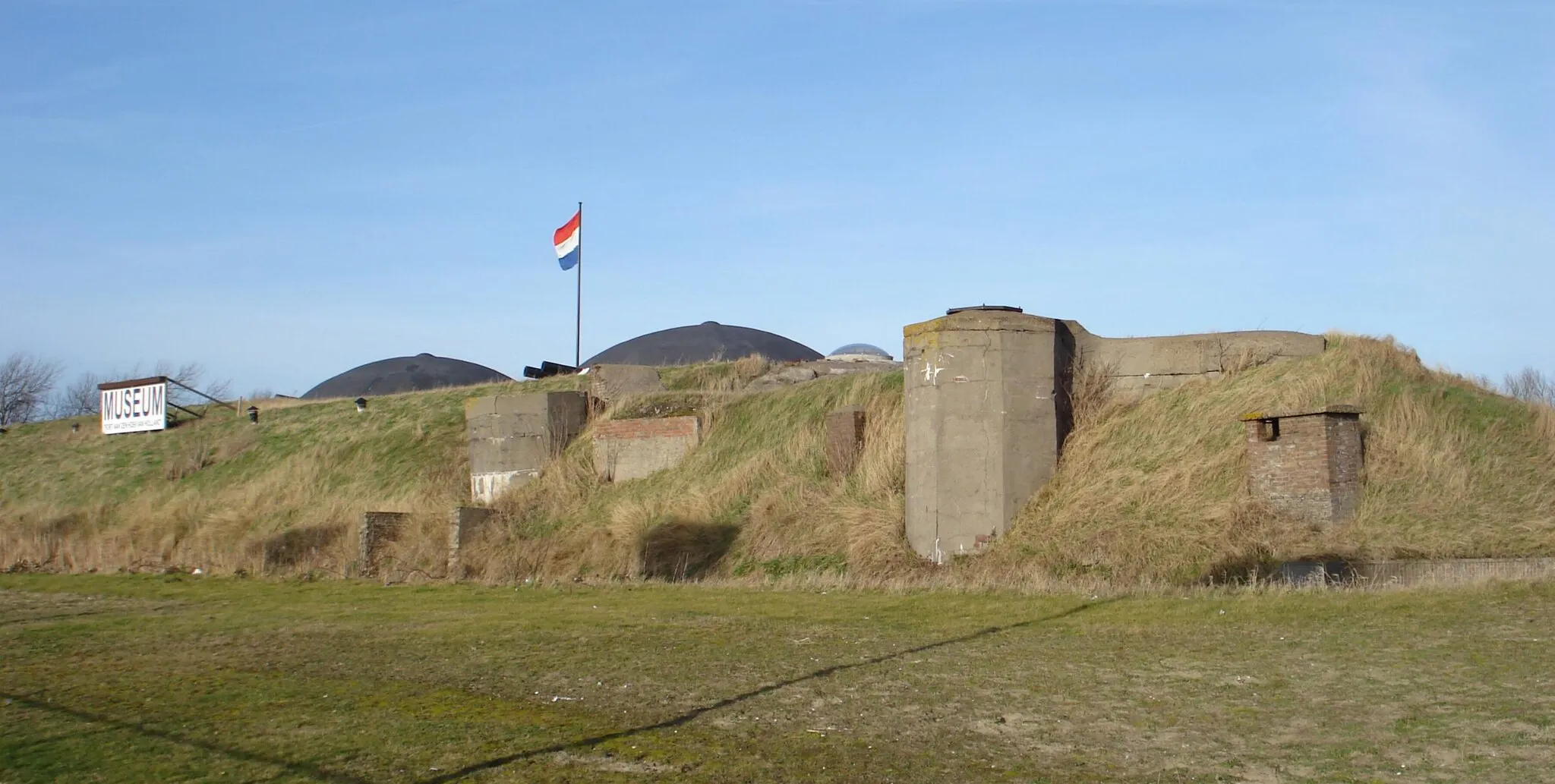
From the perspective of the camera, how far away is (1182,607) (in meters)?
12.2

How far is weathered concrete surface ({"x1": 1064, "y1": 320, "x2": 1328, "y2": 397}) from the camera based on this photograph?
18297mm

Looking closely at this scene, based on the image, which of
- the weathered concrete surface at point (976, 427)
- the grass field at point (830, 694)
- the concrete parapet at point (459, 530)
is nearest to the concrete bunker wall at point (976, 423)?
the weathered concrete surface at point (976, 427)

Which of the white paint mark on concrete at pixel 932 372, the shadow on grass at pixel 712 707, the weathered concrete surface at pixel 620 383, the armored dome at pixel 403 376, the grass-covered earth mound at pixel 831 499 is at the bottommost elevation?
the shadow on grass at pixel 712 707

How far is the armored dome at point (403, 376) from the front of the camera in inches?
1777

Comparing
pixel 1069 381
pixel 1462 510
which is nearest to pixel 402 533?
pixel 1069 381

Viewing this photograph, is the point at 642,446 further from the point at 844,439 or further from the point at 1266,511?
the point at 1266,511

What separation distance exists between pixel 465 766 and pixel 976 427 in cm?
1126

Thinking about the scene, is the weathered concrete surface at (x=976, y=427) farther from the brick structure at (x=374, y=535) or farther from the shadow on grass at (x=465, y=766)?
the brick structure at (x=374, y=535)

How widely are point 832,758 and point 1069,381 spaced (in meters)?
12.3

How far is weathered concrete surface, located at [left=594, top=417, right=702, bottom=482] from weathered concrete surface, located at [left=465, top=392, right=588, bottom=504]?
4.87 ft

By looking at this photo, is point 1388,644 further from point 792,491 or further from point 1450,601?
point 792,491

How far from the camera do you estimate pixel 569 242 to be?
124 feet

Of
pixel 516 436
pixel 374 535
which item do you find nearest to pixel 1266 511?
pixel 374 535

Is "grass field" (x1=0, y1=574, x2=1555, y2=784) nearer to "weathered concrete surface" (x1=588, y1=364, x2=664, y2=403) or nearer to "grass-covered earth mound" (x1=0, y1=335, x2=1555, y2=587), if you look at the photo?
"grass-covered earth mound" (x1=0, y1=335, x2=1555, y2=587)
